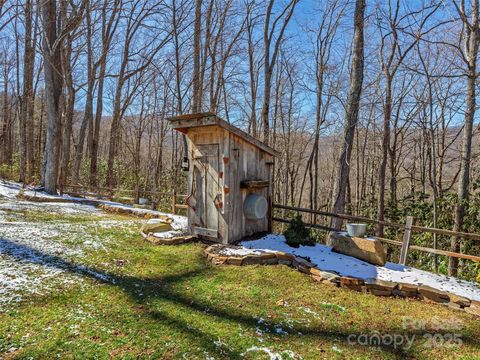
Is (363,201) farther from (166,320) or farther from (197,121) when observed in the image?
(166,320)

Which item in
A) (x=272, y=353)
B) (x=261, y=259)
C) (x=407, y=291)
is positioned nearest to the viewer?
(x=272, y=353)

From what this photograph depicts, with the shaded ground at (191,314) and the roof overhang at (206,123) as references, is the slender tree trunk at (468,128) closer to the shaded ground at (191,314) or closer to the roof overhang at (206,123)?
the shaded ground at (191,314)

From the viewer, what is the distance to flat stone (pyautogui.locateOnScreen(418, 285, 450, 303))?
4121 millimetres

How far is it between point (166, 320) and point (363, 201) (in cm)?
1310

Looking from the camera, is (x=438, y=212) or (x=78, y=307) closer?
(x=78, y=307)

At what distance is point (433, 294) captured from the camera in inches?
164

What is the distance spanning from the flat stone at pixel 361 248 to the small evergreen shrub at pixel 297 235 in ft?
1.90

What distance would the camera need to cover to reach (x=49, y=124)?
10836mm

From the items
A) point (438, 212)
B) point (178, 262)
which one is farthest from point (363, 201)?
point (178, 262)

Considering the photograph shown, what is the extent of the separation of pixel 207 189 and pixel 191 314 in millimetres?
3100

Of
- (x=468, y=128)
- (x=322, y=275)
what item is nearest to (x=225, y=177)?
(x=322, y=275)

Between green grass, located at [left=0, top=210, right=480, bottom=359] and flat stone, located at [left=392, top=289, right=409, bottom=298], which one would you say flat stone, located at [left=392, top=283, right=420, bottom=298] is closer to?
flat stone, located at [left=392, top=289, right=409, bottom=298]

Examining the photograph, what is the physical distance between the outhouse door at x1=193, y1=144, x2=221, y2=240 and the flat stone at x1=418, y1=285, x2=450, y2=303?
3.69 m

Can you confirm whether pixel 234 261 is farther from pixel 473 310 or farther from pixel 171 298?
pixel 473 310
